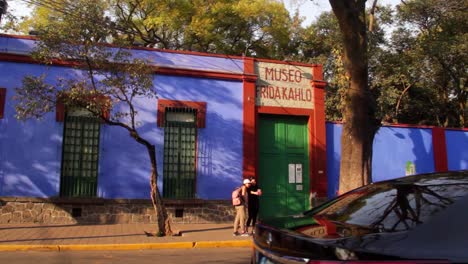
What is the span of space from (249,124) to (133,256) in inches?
299

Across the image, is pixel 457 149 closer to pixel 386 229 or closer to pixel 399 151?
pixel 399 151

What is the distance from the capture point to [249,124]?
1584cm

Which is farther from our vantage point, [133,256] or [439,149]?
[439,149]

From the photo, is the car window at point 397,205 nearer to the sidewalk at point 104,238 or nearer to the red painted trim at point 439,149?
the sidewalk at point 104,238

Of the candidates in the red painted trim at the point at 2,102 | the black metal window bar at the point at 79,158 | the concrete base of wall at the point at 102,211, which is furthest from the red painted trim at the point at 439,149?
the red painted trim at the point at 2,102

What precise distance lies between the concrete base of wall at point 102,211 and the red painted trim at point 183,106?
2628 millimetres

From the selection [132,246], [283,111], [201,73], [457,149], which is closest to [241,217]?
[132,246]

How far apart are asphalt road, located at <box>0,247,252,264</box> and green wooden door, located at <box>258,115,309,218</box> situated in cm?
558

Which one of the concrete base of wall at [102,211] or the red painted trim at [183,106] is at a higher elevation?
the red painted trim at [183,106]

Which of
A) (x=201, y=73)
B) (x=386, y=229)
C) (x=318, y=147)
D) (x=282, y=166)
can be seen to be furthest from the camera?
(x=318, y=147)

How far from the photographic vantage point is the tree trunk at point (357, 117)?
11672mm

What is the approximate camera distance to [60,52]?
1149 centimetres

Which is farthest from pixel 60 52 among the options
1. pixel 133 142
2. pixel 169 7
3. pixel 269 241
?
pixel 169 7

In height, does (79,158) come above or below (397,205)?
above
